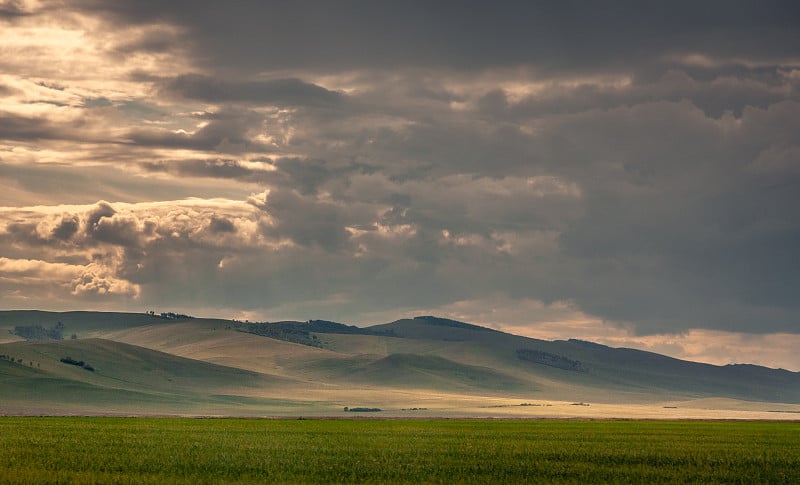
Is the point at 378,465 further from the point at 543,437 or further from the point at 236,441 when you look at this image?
the point at 543,437

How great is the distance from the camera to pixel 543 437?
84750 mm

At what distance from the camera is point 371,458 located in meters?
56.9

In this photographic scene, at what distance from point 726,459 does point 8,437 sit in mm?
47098

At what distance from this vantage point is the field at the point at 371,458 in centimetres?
4681

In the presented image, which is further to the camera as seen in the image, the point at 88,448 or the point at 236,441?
the point at 236,441

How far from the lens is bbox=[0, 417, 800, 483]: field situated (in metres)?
46.8

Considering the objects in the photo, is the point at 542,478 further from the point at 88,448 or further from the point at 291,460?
the point at 88,448

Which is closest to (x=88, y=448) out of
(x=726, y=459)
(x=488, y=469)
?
(x=488, y=469)

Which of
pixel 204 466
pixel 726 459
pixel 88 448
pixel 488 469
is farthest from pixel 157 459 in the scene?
pixel 726 459

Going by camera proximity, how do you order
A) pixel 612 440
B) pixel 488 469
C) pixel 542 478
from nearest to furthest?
pixel 542 478 → pixel 488 469 → pixel 612 440

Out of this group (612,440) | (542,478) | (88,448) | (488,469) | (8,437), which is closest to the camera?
(542,478)

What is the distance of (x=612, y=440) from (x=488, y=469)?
32.7m

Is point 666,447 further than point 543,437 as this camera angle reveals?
No

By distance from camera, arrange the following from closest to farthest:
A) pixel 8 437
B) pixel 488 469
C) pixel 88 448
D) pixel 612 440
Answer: pixel 488 469 < pixel 88 448 < pixel 8 437 < pixel 612 440
